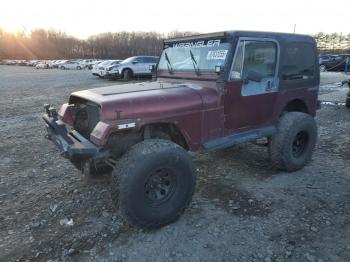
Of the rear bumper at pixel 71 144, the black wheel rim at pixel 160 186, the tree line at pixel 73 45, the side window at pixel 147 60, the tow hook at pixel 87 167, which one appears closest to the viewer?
the rear bumper at pixel 71 144

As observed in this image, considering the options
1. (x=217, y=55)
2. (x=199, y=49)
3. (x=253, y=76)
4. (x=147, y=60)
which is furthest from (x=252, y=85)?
(x=147, y=60)

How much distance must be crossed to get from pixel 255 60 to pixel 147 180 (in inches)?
89.9

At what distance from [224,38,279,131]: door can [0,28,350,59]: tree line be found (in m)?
70.2

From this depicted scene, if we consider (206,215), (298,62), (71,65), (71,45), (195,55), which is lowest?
(71,65)

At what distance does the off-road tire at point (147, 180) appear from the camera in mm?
3482

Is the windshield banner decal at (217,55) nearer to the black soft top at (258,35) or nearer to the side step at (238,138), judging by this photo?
the black soft top at (258,35)

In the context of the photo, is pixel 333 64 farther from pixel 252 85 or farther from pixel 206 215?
pixel 206 215

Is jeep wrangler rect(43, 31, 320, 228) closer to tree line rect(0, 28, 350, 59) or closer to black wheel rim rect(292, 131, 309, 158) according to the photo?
black wheel rim rect(292, 131, 309, 158)

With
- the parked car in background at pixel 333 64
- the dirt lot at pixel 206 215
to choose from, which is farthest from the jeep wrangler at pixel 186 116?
the parked car in background at pixel 333 64

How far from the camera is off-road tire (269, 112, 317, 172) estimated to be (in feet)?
16.6

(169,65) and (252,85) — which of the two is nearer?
(252,85)

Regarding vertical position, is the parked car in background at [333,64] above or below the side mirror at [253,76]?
below

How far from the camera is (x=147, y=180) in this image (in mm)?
3631

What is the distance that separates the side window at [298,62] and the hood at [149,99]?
1455mm
